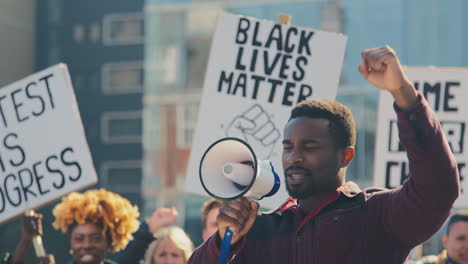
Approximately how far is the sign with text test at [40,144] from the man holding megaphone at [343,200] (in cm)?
282

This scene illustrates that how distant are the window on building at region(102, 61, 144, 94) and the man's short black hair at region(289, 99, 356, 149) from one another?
104 feet

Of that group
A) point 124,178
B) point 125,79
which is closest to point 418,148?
point 124,178

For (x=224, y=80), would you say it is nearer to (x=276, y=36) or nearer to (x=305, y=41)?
(x=276, y=36)

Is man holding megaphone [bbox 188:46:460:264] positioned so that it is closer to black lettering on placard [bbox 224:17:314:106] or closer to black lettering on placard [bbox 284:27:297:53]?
black lettering on placard [bbox 224:17:314:106]

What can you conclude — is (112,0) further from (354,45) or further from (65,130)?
(65,130)

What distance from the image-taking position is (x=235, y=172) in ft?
9.89

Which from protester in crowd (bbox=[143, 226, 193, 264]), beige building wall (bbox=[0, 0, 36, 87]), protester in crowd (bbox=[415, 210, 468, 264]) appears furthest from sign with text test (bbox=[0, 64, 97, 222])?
beige building wall (bbox=[0, 0, 36, 87])

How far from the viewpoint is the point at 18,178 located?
5.99m

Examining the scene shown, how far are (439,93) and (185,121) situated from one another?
22.9 meters

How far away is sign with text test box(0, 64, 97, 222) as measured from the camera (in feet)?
19.4

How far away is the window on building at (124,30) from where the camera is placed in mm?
34750

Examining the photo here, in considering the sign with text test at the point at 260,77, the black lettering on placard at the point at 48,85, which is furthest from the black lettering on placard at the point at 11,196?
the sign with text test at the point at 260,77

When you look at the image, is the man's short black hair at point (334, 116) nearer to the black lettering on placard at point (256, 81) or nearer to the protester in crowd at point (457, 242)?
the protester in crowd at point (457, 242)

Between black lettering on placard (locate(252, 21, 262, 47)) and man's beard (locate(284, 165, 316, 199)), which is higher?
black lettering on placard (locate(252, 21, 262, 47))
